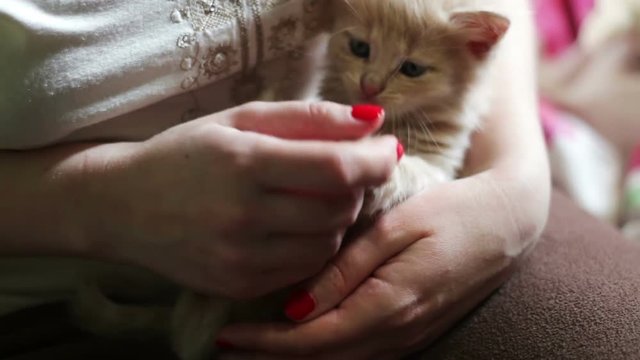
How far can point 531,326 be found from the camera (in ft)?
2.53

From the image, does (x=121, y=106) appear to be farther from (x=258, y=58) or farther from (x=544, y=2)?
(x=544, y=2)

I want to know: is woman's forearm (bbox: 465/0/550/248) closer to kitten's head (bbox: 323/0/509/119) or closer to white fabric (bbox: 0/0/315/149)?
kitten's head (bbox: 323/0/509/119)

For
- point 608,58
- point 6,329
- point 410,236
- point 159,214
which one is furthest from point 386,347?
point 608,58

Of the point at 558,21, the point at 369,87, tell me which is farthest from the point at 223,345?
the point at 558,21

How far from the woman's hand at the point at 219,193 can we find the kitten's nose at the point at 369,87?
248mm

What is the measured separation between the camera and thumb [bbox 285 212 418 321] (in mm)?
700

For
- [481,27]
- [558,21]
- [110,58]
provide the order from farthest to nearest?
[558,21]
[481,27]
[110,58]

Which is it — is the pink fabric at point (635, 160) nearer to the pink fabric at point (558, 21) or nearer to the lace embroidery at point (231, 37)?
the pink fabric at point (558, 21)

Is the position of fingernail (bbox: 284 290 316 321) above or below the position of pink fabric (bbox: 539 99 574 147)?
above

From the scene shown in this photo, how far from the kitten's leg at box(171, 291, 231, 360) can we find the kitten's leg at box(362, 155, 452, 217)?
0.54ft

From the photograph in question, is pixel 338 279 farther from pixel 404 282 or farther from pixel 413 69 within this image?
pixel 413 69

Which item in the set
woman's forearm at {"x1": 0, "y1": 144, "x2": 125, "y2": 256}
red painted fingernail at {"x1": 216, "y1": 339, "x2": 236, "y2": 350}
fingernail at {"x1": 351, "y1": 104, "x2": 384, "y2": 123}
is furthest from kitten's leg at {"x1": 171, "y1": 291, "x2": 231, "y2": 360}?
fingernail at {"x1": 351, "y1": 104, "x2": 384, "y2": 123}

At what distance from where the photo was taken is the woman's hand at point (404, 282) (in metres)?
0.70

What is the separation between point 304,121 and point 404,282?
0.62 ft
